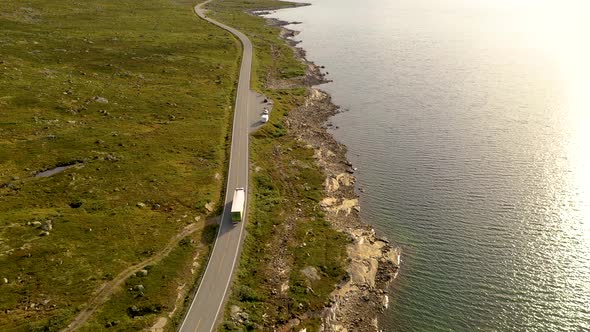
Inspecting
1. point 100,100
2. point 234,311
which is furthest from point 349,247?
point 100,100

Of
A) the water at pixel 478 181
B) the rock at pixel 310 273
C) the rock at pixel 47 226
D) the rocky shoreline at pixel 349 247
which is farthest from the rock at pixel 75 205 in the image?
the water at pixel 478 181

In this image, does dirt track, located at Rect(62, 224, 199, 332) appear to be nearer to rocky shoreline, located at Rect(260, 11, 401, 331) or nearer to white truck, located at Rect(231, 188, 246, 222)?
white truck, located at Rect(231, 188, 246, 222)

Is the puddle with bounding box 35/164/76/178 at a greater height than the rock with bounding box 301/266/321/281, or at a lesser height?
greater

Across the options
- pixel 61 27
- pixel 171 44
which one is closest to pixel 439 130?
pixel 171 44

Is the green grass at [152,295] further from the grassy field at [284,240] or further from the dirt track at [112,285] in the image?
the grassy field at [284,240]

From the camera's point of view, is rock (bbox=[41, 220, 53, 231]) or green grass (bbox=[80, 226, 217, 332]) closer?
green grass (bbox=[80, 226, 217, 332])

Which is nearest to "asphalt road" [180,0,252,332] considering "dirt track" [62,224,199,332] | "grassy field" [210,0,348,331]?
"grassy field" [210,0,348,331]
